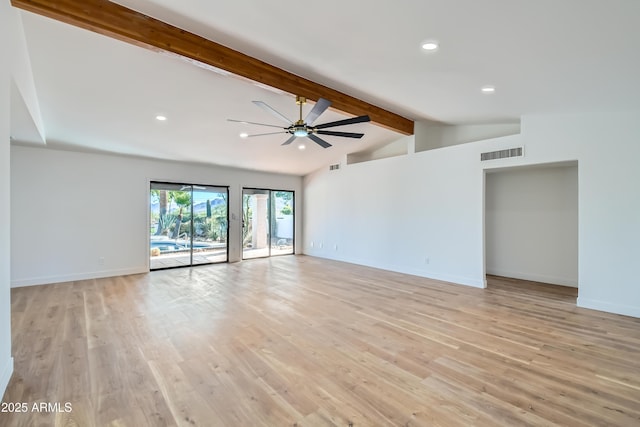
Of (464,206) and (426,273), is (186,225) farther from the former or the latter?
(464,206)

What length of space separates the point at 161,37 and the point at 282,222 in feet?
23.4

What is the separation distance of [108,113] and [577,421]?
21.3 ft

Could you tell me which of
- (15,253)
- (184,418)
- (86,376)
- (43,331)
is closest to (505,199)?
(184,418)

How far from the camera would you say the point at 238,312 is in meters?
4.15

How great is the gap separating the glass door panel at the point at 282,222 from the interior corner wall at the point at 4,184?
717cm

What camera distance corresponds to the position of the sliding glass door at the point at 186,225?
24.1 feet

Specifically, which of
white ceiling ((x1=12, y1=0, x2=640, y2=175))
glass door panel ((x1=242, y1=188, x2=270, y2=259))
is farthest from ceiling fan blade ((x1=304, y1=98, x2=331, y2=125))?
glass door panel ((x1=242, y1=188, x2=270, y2=259))

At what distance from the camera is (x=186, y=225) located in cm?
764

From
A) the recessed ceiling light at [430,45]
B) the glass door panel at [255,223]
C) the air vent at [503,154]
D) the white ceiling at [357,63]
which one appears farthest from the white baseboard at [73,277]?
the air vent at [503,154]

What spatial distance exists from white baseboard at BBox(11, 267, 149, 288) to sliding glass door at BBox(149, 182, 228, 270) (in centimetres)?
51

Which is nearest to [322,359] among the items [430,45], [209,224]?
[430,45]

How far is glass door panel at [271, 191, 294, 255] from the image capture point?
9.56 m

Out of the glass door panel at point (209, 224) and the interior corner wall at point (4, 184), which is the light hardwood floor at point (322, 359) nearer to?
the interior corner wall at point (4, 184)

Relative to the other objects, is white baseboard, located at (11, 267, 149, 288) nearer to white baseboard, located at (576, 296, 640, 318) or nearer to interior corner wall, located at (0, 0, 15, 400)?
interior corner wall, located at (0, 0, 15, 400)
